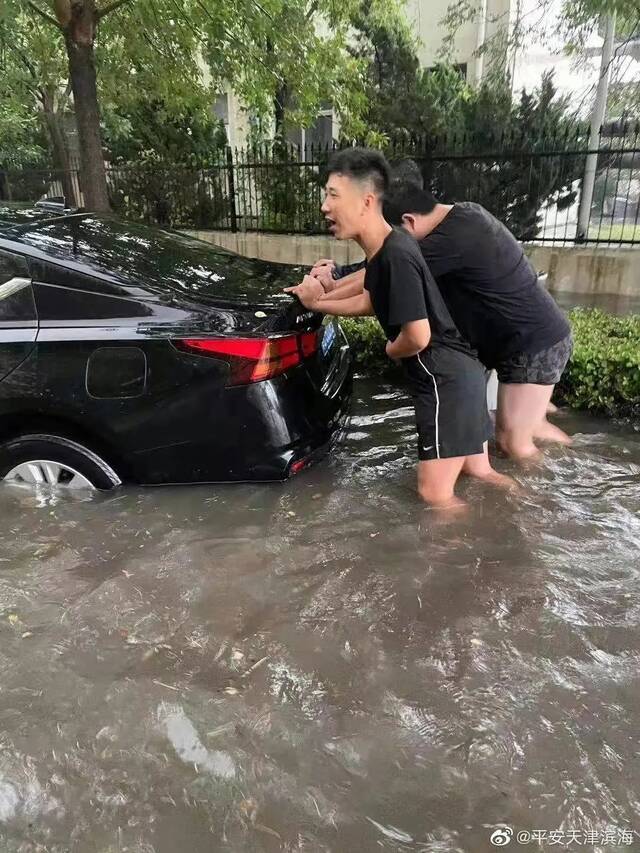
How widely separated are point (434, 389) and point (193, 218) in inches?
359

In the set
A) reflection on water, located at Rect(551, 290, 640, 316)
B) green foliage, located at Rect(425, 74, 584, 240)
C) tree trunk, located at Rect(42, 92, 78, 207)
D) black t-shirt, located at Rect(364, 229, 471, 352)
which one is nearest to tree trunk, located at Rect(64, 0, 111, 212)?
green foliage, located at Rect(425, 74, 584, 240)

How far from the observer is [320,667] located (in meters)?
2.42

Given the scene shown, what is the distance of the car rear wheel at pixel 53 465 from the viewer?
10.8ft

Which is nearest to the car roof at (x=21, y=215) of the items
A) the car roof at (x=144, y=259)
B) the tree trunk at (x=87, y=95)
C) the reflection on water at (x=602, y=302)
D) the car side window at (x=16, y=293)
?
the car roof at (x=144, y=259)

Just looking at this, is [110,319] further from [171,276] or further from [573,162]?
[573,162]

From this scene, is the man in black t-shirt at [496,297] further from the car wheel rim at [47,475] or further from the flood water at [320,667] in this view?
the car wheel rim at [47,475]

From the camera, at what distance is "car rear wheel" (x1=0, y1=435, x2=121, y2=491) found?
10.8 ft

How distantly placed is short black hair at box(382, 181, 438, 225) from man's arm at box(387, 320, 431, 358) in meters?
0.67

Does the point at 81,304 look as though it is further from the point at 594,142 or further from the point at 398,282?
the point at 594,142

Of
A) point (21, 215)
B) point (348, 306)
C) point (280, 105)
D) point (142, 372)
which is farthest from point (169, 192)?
point (142, 372)

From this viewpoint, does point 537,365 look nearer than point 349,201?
No

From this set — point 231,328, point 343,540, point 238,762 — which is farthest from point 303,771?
point 231,328

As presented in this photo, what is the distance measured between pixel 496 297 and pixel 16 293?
2405 millimetres

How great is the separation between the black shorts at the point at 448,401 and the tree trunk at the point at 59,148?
12472mm
